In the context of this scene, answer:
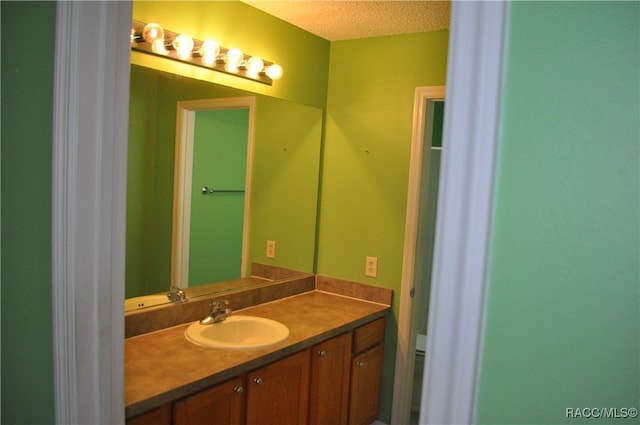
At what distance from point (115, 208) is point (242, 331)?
1521 mm

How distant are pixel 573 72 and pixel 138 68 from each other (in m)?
1.91

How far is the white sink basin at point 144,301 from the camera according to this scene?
2.18 m

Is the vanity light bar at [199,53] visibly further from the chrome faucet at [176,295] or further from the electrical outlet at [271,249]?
the chrome faucet at [176,295]

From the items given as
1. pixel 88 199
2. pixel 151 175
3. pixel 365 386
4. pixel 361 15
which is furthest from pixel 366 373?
pixel 88 199

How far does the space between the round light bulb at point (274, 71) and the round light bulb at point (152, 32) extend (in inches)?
29.0

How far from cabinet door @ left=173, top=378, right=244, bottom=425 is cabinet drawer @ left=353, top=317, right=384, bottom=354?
0.93 m

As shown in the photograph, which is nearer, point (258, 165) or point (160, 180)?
point (160, 180)

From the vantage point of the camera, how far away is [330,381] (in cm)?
266

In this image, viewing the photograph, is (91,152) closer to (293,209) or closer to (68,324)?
(68,324)

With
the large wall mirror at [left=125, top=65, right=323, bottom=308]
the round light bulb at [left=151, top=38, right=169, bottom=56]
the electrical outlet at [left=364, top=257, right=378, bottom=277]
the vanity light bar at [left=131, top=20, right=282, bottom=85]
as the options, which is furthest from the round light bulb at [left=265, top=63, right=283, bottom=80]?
the electrical outlet at [left=364, top=257, right=378, bottom=277]

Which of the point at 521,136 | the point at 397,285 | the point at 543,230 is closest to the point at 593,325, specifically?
the point at 543,230

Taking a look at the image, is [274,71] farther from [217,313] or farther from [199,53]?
[217,313]

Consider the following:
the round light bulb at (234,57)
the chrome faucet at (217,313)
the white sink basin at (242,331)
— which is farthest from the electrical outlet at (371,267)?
the round light bulb at (234,57)

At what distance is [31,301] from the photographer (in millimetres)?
1051
